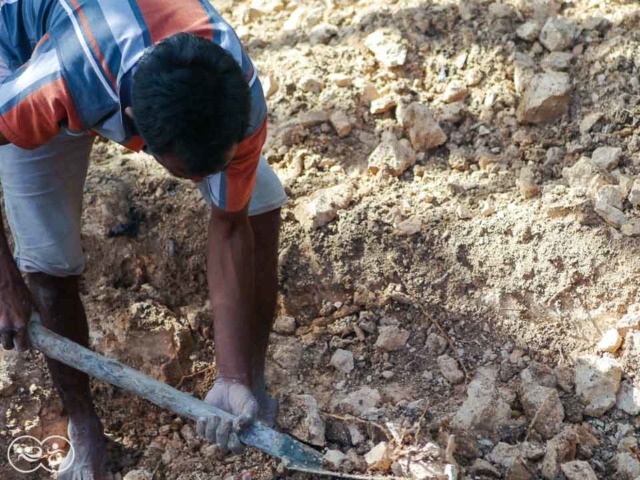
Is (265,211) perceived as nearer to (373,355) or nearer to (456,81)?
(373,355)

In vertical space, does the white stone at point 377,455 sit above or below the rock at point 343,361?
above

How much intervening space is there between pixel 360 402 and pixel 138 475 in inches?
31.2

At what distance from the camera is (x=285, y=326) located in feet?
10.9

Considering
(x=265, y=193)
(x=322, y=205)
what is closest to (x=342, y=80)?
(x=322, y=205)

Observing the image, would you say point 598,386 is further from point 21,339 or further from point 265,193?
point 21,339

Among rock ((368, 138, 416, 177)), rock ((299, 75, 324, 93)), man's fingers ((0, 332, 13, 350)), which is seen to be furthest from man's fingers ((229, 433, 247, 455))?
rock ((299, 75, 324, 93))

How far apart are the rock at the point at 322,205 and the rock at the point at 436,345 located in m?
0.63

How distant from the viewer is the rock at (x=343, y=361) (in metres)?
3.15

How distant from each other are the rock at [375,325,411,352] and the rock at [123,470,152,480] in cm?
93

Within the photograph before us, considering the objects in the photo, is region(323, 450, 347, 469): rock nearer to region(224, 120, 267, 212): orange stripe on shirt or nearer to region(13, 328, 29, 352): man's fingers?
region(224, 120, 267, 212): orange stripe on shirt

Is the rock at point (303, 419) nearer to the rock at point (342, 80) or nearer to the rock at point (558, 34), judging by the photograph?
the rock at point (342, 80)

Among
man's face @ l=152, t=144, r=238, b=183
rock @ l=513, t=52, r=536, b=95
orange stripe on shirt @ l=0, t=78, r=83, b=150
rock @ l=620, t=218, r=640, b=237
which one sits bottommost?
rock @ l=620, t=218, r=640, b=237

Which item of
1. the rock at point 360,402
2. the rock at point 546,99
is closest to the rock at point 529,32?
the rock at point 546,99

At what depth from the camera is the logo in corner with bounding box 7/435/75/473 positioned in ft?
9.89
